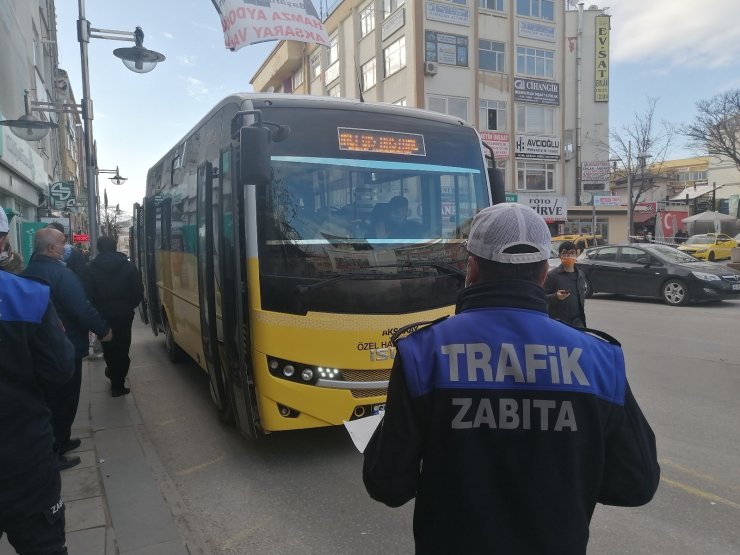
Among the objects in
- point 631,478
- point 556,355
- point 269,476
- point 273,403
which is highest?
point 556,355

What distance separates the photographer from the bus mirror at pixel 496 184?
5.72 meters

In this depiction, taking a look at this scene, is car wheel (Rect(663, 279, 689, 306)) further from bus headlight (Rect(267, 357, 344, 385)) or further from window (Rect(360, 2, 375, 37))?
window (Rect(360, 2, 375, 37))

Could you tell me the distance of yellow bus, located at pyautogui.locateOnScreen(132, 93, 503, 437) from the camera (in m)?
4.56

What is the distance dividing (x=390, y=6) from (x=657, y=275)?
2939 centimetres

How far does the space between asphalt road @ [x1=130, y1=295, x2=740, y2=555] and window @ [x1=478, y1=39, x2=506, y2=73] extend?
3356cm

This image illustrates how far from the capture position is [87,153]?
33.6 feet

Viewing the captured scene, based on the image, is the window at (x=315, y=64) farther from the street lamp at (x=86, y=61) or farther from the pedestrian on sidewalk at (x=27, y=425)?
the pedestrian on sidewalk at (x=27, y=425)

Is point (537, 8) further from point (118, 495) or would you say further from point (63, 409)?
point (118, 495)

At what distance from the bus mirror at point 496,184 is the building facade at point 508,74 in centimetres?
3038

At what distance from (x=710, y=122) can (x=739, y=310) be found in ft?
104

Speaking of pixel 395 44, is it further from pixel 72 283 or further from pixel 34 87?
pixel 72 283

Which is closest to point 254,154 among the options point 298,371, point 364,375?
point 298,371

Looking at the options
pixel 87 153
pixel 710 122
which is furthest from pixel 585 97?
pixel 87 153

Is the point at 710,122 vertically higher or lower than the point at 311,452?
higher
